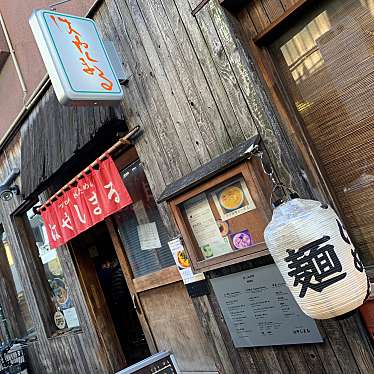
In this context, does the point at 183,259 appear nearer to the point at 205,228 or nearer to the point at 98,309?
the point at 205,228

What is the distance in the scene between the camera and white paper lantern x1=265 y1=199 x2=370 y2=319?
2590mm

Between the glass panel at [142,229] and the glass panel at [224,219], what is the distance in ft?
4.31

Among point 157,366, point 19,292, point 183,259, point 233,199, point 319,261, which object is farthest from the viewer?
point 19,292

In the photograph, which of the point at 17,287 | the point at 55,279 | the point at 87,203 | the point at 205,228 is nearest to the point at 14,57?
the point at 87,203

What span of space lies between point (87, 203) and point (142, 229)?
808mm

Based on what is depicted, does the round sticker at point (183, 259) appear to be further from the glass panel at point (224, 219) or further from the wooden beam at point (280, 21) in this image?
the wooden beam at point (280, 21)

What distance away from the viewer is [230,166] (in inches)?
136

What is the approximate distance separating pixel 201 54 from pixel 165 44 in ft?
1.83

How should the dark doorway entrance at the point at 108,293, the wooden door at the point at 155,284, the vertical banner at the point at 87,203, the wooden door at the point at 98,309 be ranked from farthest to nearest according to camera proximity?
the dark doorway entrance at the point at 108,293, the wooden door at the point at 98,309, the wooden door at the point at 155,284, the vertical banner at the point at 87,203

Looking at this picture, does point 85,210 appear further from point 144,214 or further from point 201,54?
point 201,54

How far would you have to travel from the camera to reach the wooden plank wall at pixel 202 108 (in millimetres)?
3455

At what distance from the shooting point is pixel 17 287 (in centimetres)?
866

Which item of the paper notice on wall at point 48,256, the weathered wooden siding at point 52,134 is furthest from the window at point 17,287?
the weathered wooden siding at point 52,134

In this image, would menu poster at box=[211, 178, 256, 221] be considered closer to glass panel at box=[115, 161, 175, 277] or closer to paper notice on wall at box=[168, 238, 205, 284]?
paper notice on wall at box=[168, 238, 205, 284]
